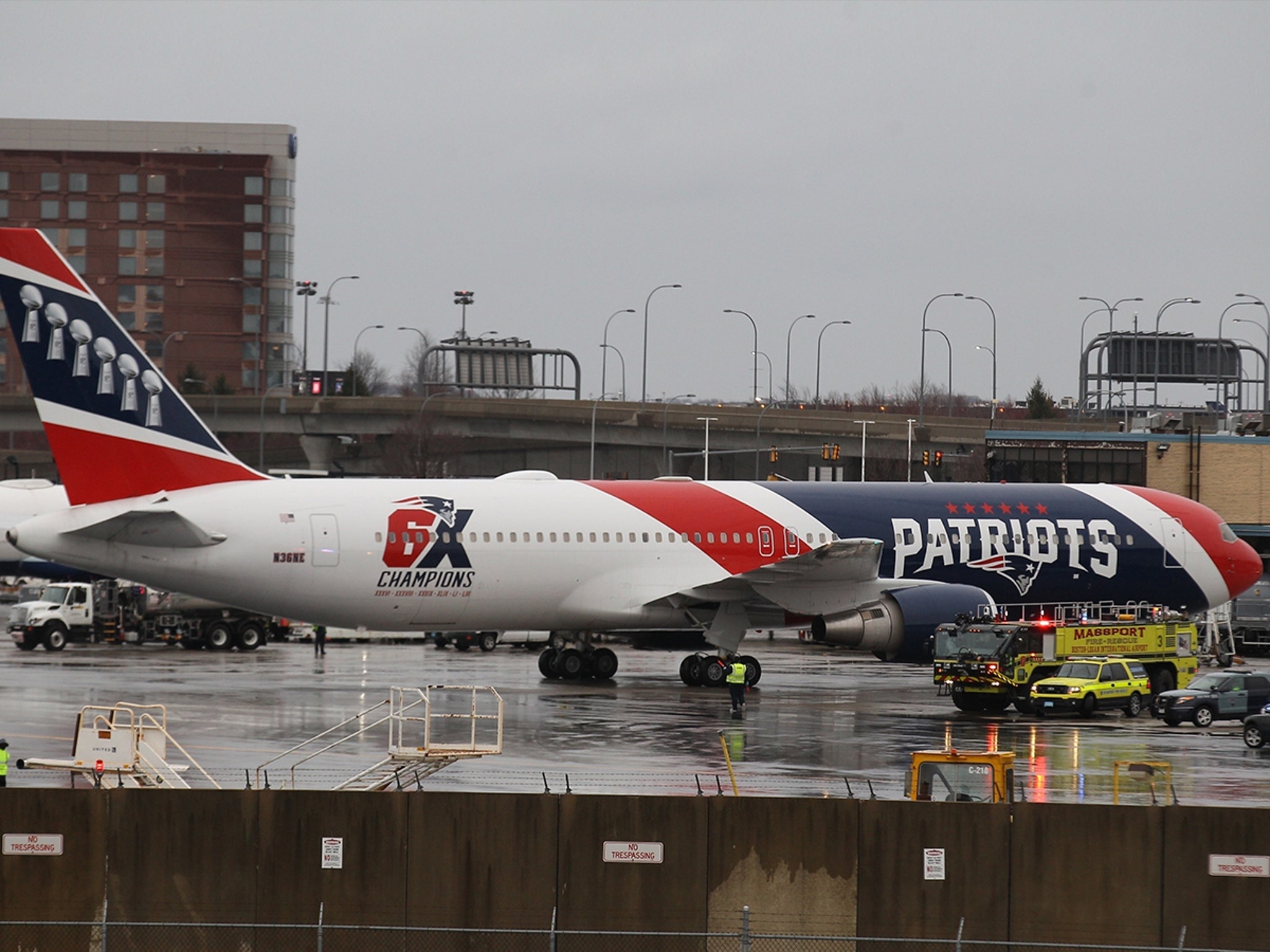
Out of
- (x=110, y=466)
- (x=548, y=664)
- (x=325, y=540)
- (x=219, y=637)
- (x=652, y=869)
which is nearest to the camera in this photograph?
(x=652, y=869)

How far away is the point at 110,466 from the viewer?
33.5m

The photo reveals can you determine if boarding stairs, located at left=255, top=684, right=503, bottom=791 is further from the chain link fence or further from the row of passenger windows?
the row of passenger windows

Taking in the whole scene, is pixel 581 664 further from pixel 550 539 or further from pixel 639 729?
pixel 639 729

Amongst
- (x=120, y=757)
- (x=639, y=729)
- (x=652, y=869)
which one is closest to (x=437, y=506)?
(x=639, y=729)

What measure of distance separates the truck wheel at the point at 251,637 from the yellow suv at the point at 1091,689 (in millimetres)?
27351

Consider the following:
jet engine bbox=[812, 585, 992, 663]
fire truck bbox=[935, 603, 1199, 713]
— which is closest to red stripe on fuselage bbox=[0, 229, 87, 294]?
jet engine bbox=[812, 585, 992, 663]

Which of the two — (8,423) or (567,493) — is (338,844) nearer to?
(567,493)

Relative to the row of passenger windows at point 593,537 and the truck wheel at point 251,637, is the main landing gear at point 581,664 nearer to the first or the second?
the row of passenger windows at point 593,537

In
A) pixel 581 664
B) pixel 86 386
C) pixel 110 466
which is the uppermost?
pixel 86 386

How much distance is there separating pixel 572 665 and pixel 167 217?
384 ft

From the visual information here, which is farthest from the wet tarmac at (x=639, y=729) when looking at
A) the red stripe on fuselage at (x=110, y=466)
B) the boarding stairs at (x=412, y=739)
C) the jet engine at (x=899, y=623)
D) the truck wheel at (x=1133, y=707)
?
the red stripe on fuselage at (x=110, y=466)

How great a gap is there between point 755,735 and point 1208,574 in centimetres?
1853

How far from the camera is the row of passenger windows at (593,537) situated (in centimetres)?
3525

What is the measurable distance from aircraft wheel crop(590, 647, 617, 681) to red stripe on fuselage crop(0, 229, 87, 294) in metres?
14.2
